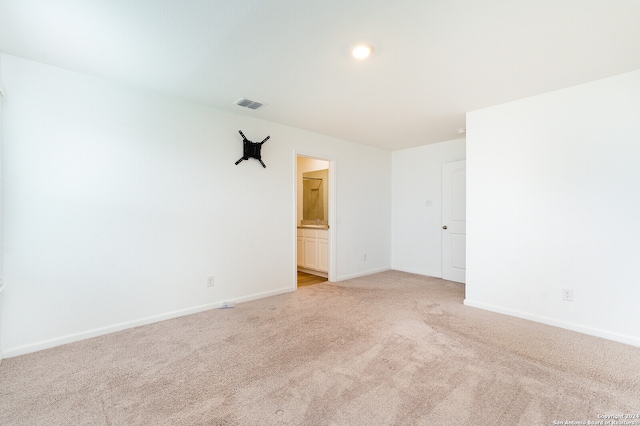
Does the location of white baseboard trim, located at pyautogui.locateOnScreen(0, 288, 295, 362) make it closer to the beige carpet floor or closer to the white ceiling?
the beige carpet floor

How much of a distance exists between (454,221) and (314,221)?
8.88 feet

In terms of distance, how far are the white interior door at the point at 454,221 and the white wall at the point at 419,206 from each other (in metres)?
0.12

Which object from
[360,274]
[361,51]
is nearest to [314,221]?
[360,274]

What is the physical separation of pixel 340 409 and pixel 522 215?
9.24ft

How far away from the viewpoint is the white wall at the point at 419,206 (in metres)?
5.06

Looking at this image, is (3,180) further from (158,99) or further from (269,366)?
(269,366)

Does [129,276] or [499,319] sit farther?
[499,319]

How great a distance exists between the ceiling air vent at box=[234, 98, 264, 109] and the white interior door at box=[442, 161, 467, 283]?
331 cm

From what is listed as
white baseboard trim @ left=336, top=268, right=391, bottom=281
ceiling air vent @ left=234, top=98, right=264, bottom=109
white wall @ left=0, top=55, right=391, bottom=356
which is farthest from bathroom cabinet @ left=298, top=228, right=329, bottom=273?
ceiling air vent @ left=234, top=98, right=264, bottom=109

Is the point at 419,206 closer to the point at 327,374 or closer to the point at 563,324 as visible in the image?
the point at 563,324

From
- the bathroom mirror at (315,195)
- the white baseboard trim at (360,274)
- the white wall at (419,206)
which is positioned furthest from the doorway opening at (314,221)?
the white wall at (419,206)

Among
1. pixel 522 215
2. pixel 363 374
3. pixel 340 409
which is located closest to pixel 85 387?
pixel 340 409

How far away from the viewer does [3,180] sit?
2297 millimetres

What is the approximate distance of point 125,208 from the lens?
9.34 feet
